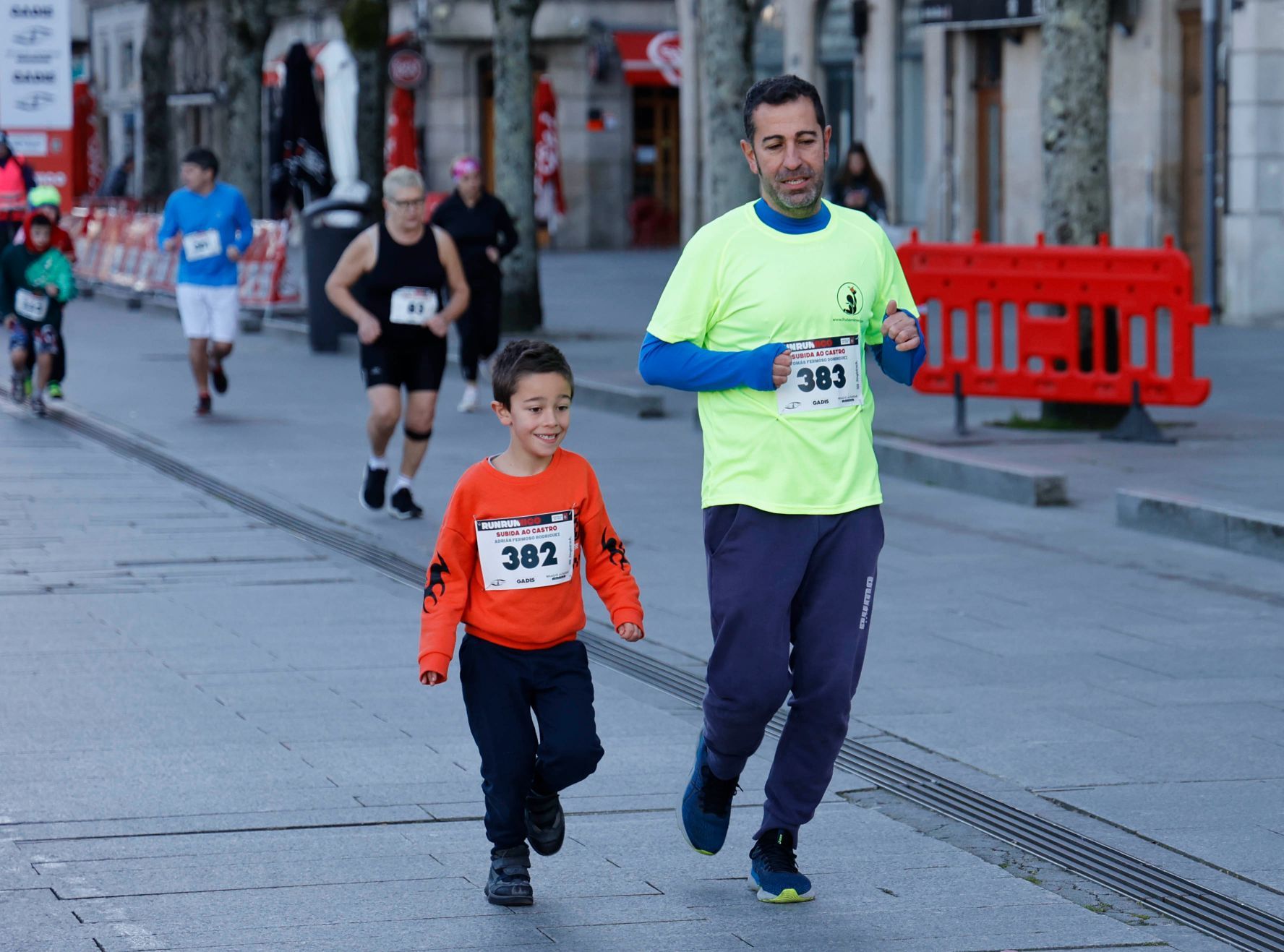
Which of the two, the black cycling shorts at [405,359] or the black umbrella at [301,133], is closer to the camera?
the black cycling shorts at [405,359]

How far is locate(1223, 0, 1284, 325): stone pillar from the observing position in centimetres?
2042

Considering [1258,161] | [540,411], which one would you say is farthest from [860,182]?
[540,411]

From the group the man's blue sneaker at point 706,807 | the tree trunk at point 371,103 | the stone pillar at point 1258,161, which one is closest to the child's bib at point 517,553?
the man's blue sneaker at point 706,807

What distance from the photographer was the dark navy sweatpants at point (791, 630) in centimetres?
472

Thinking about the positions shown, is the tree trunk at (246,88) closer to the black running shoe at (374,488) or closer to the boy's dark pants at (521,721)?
the black running shoe at (374,488)

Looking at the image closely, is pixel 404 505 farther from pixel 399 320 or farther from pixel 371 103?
pixel 371 103

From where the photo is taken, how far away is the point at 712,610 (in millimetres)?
4805

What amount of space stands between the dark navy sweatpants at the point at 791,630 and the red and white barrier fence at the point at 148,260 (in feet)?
57.6

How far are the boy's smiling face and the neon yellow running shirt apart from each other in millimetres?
261

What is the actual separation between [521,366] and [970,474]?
7.00 metres

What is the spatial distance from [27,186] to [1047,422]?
1283 centimetres

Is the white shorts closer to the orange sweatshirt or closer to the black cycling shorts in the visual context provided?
the black cycling shorts

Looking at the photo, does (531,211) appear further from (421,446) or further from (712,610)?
(712,610)

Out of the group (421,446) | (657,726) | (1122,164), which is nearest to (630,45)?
(1122,164)
